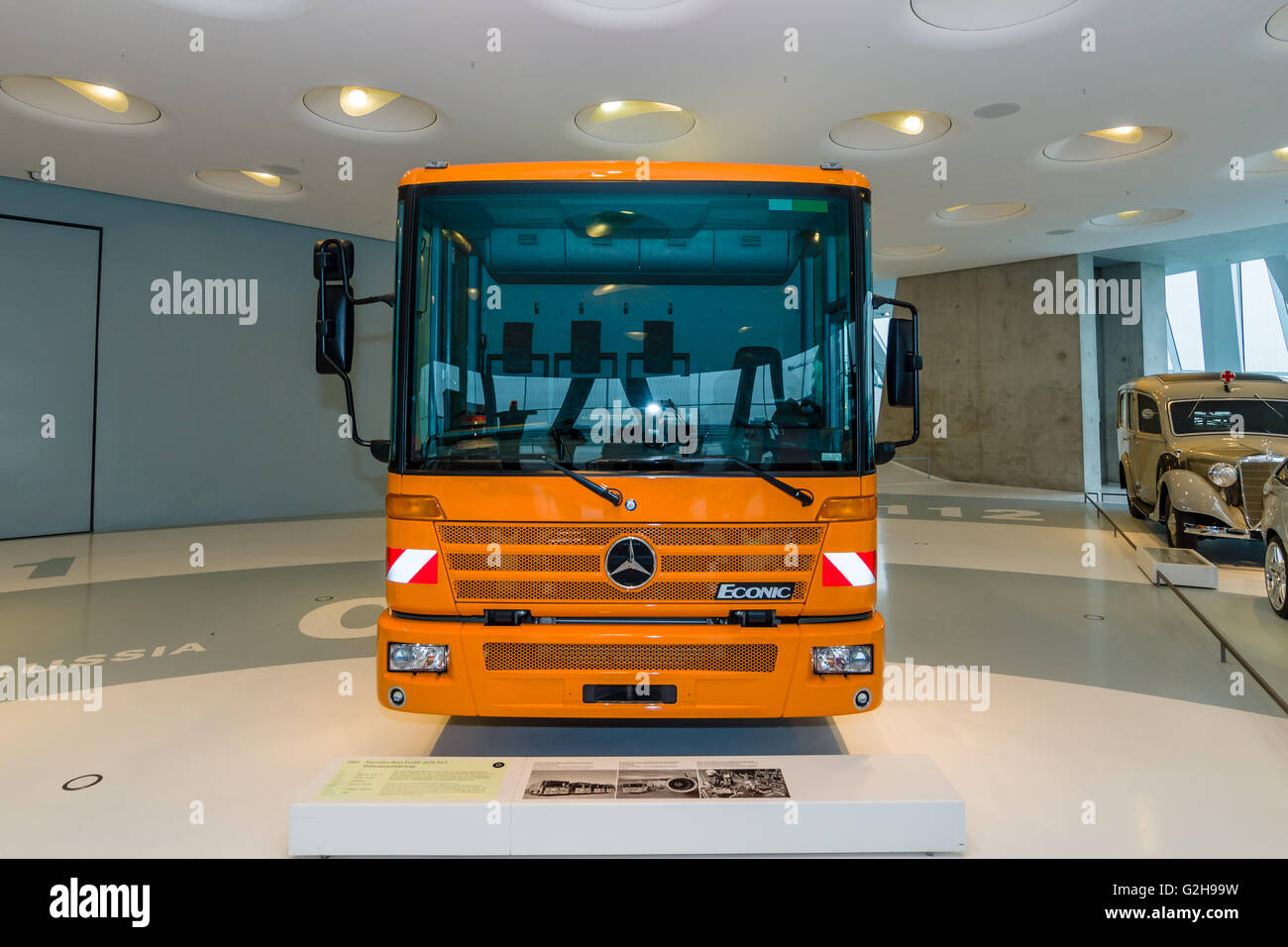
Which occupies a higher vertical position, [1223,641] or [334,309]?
[334,309]

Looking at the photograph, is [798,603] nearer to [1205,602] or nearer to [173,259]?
[1205,602]

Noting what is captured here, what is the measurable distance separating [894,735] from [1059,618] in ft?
7.85

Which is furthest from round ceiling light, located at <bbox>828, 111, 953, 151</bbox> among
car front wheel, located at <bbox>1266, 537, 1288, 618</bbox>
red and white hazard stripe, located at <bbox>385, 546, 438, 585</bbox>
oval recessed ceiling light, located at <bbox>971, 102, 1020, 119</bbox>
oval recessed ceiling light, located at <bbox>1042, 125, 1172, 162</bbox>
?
red and white hazard stripe, located at <bbox>385, 546, 438, 585</bbox>

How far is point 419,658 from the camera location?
245 centimetres

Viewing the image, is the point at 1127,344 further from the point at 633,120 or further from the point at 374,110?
the point at 374,110

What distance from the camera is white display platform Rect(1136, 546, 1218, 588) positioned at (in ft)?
18.1

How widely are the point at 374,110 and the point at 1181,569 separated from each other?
7.71 metres

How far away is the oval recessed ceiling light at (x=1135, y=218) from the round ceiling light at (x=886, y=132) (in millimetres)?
4564

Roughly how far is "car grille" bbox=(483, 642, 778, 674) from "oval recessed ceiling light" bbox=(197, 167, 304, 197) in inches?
314

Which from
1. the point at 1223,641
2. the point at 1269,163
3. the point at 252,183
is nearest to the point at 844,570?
the point at 1223,641
